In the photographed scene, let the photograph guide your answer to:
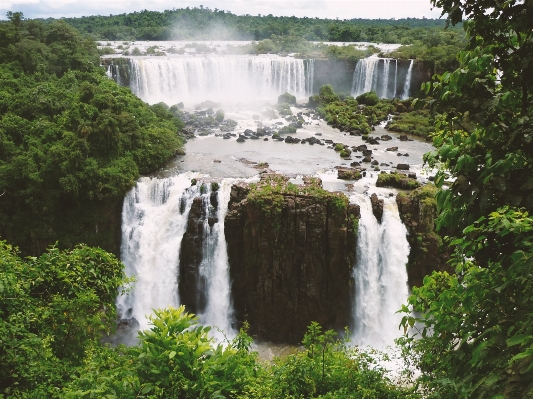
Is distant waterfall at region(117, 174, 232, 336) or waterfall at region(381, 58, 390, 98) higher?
waterfall at region(381, 58, 390, 98)

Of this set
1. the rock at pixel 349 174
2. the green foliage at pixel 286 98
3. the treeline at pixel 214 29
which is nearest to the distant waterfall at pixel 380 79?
the green foliage at pixel 286 98

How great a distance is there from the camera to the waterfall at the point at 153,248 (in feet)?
59.5

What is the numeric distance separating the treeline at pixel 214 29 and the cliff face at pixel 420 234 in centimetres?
3992

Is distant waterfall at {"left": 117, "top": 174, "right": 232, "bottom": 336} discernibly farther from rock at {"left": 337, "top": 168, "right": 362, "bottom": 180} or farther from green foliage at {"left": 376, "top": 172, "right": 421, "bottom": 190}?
green foliage at {"left": 376, "top": 172, "right": 421, "bottom": 190}

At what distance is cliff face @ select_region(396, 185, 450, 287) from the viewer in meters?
16.7

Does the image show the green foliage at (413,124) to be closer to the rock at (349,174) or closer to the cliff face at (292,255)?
the rock at (349,174)

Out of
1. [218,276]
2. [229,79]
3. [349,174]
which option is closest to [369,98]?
[229,79]

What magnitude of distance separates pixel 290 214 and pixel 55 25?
2486 cm

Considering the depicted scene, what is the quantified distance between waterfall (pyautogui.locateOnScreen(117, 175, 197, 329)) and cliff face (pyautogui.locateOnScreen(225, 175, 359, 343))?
2.31 m

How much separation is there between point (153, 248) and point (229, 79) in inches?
1004

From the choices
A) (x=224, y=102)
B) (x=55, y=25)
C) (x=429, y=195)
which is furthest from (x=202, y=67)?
(x=429, y=195)

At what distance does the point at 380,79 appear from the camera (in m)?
39.2

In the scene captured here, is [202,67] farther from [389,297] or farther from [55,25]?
[389,297]

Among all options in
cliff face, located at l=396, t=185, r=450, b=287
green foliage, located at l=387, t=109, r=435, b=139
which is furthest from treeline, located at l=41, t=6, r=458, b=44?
cliff face, located at l=396, t=185, r=450, b=287
